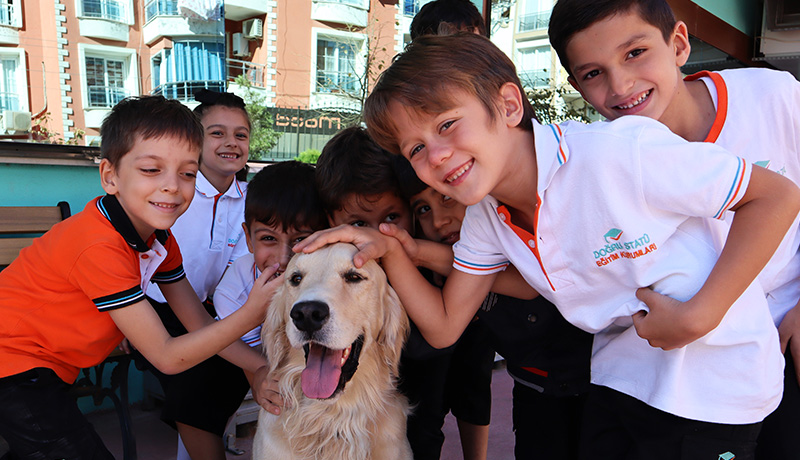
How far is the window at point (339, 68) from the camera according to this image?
16.1 feet

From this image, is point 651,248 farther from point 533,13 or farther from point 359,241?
point 533,13

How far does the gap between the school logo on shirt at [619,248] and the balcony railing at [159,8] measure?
332cm

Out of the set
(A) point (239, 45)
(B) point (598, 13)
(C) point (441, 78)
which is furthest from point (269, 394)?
(A) point (239, 45)

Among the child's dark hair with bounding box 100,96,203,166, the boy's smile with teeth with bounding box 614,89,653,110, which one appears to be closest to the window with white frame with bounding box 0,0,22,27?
the child's dark hair with bounding box 100,96,203,166

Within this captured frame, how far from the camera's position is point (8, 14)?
124 inches

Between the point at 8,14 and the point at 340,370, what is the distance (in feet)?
9.45

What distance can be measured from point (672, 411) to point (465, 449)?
152cm

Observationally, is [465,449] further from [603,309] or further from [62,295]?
[62,295]

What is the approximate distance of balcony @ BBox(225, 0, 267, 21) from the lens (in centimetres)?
405

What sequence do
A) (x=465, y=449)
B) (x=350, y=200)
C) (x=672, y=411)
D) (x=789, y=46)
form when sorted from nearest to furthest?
(x=672, y=411), (x=350, y=200), (x=465, y=449), (x=789, y=46)

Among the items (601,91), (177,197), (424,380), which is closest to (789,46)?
(601,91)

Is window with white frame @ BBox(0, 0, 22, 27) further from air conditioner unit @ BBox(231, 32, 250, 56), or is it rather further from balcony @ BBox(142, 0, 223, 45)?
air conditioner unit @ BBox(231, 32, 250, 56)

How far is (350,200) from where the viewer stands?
237 cm

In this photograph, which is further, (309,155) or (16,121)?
(309,155)
